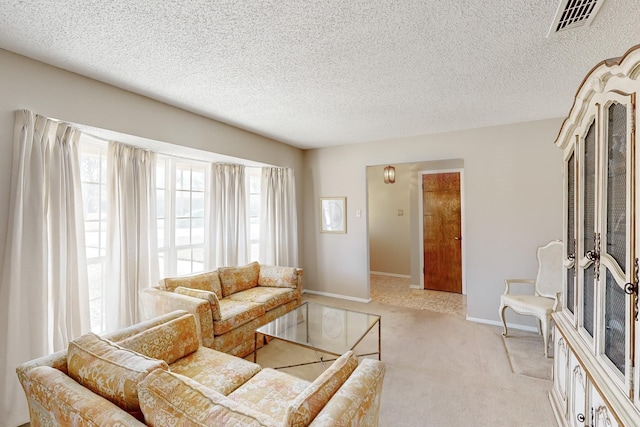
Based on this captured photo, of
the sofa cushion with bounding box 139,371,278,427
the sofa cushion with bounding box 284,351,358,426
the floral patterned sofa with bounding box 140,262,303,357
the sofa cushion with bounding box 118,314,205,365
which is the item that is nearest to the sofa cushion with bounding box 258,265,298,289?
the floral patterned sofa with bounding box 140,262,303,357

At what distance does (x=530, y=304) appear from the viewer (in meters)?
2.92

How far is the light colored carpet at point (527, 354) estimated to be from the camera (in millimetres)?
2512

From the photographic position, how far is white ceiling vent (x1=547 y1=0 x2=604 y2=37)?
4.78 feet

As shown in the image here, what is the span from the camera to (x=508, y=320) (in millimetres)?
3537

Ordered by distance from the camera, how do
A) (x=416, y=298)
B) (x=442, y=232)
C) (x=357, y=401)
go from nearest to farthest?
(x=357, y=401), (x=416, y=298), (x=442, y=232)

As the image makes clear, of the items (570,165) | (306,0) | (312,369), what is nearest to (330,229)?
(312,369)

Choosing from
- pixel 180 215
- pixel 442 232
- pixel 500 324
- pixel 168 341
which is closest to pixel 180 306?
pixel 168 341

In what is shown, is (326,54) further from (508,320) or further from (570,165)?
(508,320)

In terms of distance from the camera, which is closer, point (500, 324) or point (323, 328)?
point (323, 328)

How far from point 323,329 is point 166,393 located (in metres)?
1.69

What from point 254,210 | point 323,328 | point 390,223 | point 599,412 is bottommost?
point 323,328

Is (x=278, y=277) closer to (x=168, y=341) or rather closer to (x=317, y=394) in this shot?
(x=168, y=341)

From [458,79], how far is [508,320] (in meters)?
2.97

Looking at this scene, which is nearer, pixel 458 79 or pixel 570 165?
pixel 570 165
